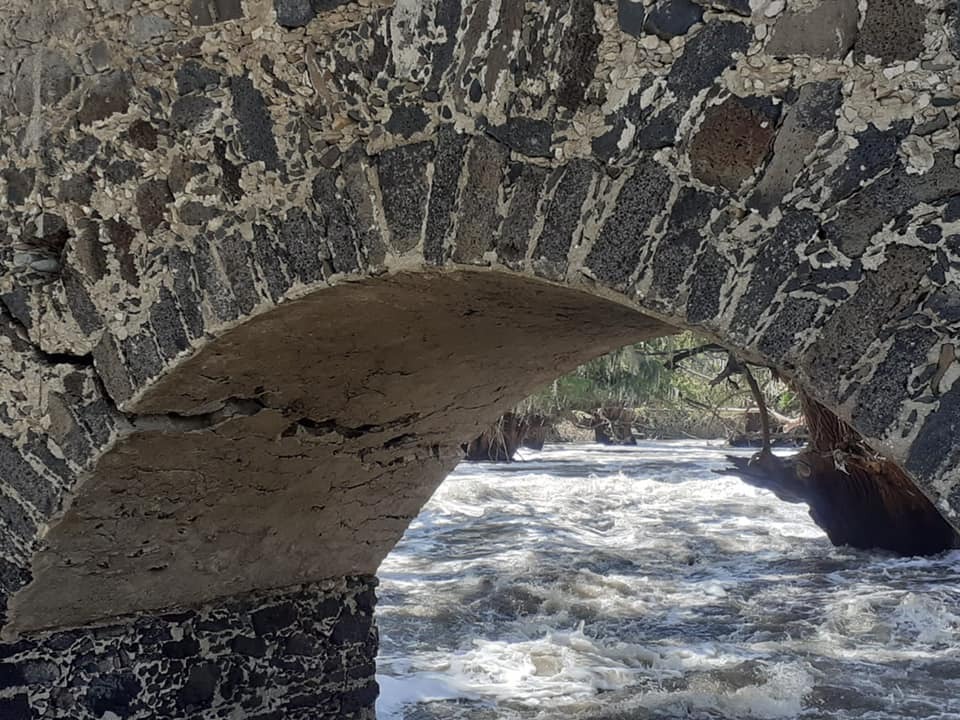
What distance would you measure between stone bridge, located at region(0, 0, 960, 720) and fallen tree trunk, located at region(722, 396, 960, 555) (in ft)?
19.5

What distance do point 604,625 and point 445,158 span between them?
558 cm

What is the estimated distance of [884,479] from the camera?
Result: 29.3ft

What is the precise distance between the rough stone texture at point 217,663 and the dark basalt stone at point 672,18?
2.25 m

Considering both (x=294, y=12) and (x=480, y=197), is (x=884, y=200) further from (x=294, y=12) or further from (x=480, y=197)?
(x=294, y=12)

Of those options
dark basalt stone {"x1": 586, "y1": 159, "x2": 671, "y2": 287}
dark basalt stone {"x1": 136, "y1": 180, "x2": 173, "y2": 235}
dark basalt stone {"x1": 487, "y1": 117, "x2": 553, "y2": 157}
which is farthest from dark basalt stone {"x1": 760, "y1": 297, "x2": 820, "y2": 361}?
dark basalt stone {"x1": 136, "y1": 180, "x2": 173, "y2": 235}

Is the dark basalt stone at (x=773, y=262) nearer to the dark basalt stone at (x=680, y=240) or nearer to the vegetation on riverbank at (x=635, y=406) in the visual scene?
the dark basalt stone at (x=680, y=240)

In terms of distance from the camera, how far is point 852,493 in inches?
365

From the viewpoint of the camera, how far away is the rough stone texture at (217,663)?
114 inches

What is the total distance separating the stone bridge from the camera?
1.53 meters

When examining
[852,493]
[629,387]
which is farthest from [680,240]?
[629,387]

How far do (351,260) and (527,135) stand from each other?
43cm

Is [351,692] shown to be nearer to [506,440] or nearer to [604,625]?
[604,625]

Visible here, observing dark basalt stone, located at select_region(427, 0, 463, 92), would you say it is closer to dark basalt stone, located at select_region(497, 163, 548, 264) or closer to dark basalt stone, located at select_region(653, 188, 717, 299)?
dark basalt stone, located at select_region(497, 163, 548, 264)

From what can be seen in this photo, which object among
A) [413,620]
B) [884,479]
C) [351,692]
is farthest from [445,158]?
[884,479]
